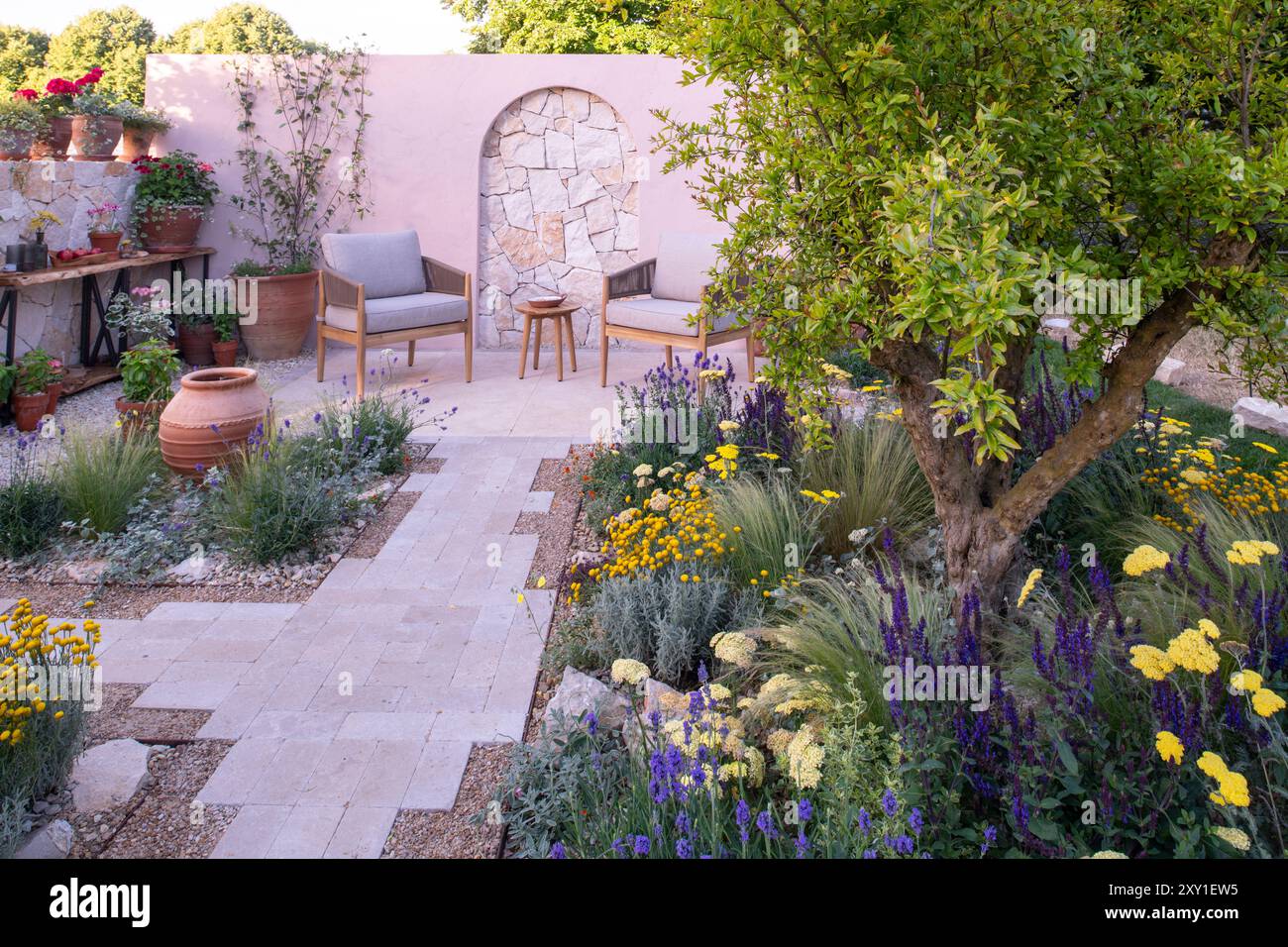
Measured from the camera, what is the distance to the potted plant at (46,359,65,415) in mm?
6172

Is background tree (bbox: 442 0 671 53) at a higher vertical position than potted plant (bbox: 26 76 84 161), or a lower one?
higher

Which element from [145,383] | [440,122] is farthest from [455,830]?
[440,122]

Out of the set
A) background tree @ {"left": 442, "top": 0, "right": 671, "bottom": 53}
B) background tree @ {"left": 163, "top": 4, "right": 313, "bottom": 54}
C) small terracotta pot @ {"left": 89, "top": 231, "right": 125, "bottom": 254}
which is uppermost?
background tree @ {"left": 163, "top": 4, "right": 313, "bottom": 54}

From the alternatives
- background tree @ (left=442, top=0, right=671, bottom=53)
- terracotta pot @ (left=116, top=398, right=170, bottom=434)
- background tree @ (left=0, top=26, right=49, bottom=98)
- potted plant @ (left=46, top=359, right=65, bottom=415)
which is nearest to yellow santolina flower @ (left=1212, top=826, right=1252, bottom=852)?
terracotta pot @ (left=116, top=398, right=170, bottom=434)

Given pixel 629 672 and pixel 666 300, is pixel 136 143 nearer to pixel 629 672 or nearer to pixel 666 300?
pixel 666 300

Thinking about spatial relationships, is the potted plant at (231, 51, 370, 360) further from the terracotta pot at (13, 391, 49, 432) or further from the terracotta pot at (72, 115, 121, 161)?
the terracotta pot at (13, 391, 49, 432)

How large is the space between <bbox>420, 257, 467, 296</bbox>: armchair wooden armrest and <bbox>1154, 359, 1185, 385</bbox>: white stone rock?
15.8 feet

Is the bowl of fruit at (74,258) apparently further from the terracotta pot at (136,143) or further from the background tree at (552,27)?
the background tree at (552,27)

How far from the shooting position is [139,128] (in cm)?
815

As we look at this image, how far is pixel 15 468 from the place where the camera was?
14.9ft

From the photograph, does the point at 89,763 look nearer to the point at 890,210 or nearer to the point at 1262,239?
the point at 890,210

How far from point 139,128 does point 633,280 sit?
13.6 feet

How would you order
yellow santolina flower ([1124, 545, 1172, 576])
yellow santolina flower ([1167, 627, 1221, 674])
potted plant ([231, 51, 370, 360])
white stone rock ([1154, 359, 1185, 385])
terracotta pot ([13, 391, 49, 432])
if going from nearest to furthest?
yellow santolina flower ([1167, 627, 1221, 674]), yellow santolina flower ([1124, 545, 1172, 576]), terracotta pot ([13, 391, 49, 432]), white stone rock ([1154, 359, 1185, 385]), potted plant ([231, 51, 370, 360])

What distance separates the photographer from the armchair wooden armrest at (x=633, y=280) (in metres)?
7.42
